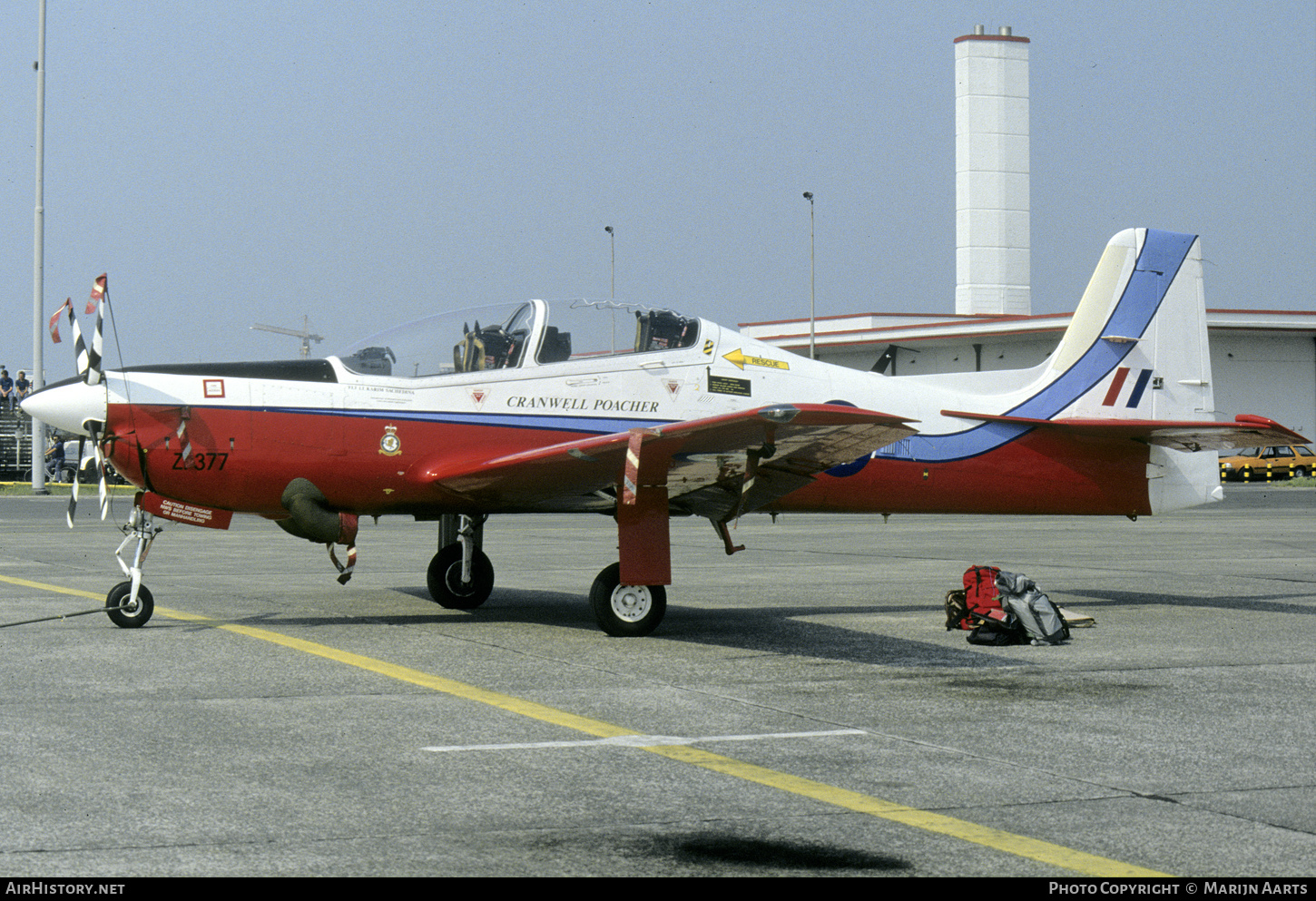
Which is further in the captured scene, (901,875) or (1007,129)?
(1007,129)

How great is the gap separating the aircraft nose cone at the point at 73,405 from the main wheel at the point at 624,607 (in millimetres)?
3656

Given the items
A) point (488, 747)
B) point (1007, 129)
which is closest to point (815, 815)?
point (488, 747)

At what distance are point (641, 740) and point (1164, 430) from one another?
7.09 meters

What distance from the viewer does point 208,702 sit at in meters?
6.63

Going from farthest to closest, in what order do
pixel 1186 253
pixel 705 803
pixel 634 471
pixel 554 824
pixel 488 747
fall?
pixel 1186 253
pixel 634 471
pixel 488 747
pixel 705 803
pixel 554 824

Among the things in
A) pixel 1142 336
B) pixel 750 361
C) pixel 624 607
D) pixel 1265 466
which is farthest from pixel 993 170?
pixel 624 607

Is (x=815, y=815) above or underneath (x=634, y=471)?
A: underneath

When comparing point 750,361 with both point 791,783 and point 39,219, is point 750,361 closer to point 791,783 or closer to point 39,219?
point 791,783

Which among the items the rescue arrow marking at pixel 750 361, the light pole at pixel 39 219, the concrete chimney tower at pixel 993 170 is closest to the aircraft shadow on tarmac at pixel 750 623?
the rescue arrow marking at pixel 750 361

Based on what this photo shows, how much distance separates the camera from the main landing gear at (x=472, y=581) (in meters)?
9.52

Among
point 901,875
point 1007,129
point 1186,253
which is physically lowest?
point 901,875

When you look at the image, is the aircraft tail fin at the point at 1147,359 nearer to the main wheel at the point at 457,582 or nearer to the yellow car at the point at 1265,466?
the main wheel at the point at 457,582

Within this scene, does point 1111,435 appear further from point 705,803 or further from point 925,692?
point 705,803

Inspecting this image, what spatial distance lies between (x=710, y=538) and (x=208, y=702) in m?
15.2
